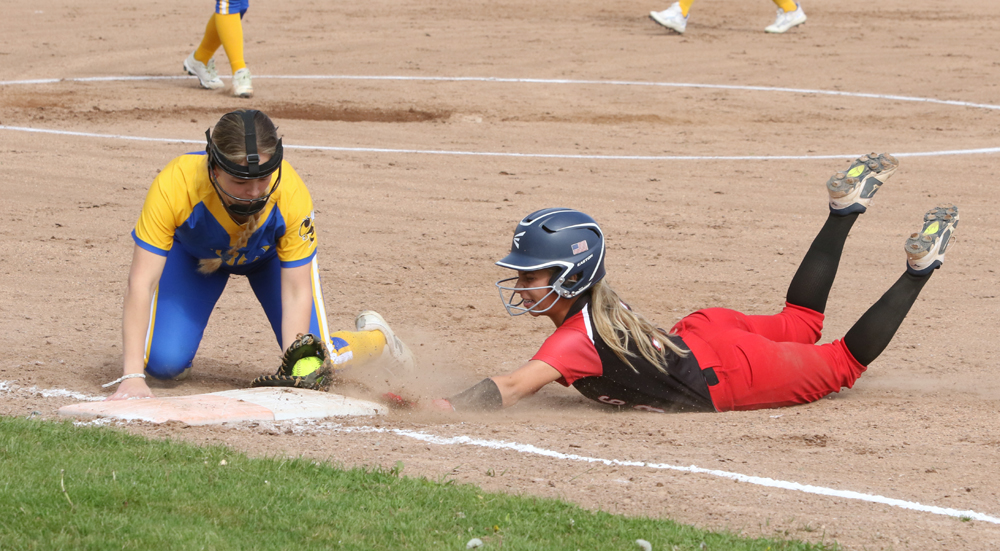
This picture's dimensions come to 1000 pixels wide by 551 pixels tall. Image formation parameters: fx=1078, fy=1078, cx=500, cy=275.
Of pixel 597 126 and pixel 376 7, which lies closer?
pixel 597 126

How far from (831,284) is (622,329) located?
1.76 meters

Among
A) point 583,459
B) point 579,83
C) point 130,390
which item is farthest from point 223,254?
point 579,83

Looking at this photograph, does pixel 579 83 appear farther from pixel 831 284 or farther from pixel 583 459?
pixel 583 459

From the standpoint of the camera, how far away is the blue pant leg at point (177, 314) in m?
5.85

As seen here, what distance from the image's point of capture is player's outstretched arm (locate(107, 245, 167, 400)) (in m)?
5.07

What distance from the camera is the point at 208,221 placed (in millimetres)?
5383

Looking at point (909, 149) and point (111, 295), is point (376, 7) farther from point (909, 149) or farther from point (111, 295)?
point (111, 295)

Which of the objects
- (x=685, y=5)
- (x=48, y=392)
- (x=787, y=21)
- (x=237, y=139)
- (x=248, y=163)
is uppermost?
(x=685, y=5)

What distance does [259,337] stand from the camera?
6957 millimetres

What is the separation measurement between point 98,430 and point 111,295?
3.12 metres

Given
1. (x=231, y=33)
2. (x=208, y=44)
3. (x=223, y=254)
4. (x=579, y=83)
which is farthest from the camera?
(x=579, y=83)

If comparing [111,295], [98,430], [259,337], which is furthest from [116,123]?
[98,430]

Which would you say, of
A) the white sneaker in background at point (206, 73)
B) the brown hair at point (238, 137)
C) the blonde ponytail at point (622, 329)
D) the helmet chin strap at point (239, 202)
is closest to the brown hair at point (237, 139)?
the brown hair at point (238, 137)

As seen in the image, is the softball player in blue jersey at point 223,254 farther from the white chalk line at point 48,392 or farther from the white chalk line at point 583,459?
the white chalk line at point 583,459
